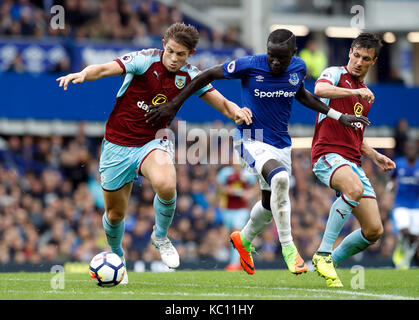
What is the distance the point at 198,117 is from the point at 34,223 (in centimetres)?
542

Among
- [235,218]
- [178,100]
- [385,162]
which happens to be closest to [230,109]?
[178,100]

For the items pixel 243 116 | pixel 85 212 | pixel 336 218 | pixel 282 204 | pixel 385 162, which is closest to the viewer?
pixel 282 204

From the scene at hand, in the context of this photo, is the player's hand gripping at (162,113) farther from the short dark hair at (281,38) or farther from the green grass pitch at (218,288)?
the green grass pitch at (218,288)

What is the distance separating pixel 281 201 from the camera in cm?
816

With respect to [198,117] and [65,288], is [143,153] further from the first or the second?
[198,117]

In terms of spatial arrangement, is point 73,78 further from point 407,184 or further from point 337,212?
point 407,184

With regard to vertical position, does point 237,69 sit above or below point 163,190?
above

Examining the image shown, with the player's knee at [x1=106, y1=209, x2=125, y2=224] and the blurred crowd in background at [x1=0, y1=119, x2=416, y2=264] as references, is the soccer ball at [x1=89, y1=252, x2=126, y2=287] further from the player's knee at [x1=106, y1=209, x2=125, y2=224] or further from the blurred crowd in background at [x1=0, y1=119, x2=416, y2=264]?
the blurred crowd in background at [x1=0, y1=119, x2=416, y2=264]

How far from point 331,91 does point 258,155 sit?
108 centimetres

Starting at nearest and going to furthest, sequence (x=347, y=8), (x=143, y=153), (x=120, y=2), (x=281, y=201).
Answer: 1. (x=281, y=201)
2. (x=143, y=153)
3. (x=120, y=2)
4. (x=347, y=8)

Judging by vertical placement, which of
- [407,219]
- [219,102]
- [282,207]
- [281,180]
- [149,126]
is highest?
[219,102]

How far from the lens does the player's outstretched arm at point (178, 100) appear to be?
335 inches

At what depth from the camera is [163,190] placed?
848cm
